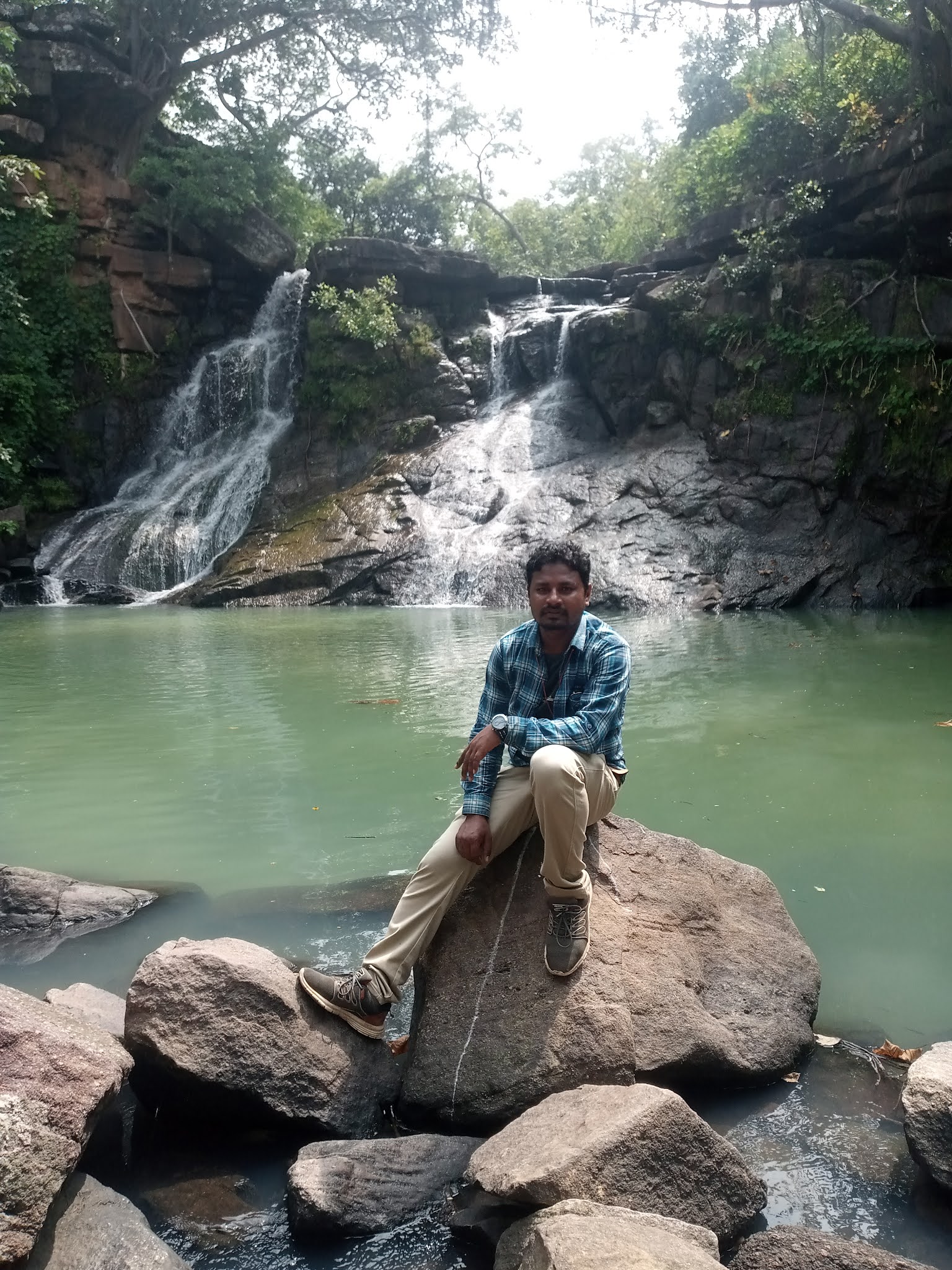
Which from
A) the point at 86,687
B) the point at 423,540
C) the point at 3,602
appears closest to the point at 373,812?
the point at 86,687

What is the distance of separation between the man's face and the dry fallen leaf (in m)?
1.56

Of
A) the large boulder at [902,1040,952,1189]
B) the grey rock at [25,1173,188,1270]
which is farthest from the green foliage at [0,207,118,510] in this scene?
the large boulder at [902,1040,952,1189]

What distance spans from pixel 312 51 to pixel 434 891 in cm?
2665

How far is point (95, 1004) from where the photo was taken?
10.4 feet

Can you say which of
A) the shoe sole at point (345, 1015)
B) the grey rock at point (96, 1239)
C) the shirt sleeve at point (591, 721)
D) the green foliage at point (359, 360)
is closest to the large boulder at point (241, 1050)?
the shoe sole at point (345, 1015)

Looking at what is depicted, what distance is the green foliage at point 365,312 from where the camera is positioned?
66.5ft

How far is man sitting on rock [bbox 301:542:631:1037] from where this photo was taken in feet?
9.67

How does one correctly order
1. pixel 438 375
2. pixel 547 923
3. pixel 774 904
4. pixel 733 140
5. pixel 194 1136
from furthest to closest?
pixel 438 375
pixel 733 140
pixel 774 904
pixel 547 923
pixel 194 1136

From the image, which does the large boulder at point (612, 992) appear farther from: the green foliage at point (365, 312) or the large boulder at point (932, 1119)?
the green foliage at point (365, 312)

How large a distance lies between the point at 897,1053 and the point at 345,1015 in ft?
5.33

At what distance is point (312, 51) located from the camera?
2466 cm

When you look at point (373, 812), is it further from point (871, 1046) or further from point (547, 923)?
point (871, 1046)

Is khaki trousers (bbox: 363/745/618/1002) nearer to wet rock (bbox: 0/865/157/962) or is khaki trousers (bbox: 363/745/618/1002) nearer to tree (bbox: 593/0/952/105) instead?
wet rock (bbox: 0/865/157/962)

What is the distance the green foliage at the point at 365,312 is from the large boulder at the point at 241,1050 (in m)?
18.8
